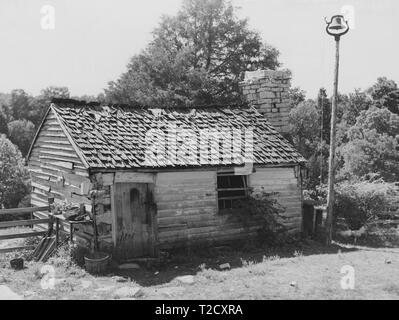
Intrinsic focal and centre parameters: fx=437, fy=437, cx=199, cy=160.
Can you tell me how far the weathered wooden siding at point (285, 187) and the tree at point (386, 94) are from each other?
25.3 meters

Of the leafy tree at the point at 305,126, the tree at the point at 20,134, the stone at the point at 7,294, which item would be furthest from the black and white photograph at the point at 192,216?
the tree at the point at 20,134

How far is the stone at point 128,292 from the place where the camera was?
8453 mm

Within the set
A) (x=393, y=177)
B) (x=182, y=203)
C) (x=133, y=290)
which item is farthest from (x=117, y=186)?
(x=393, y=177)

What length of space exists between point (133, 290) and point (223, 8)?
1116 inches

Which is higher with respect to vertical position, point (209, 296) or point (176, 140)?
point (176, 140)

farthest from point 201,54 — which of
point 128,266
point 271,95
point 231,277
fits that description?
A: point 231,277

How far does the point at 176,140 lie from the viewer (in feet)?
43.2

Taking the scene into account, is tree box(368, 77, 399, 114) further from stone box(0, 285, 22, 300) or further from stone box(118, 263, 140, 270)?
stone box(0, 285, 22, 300)

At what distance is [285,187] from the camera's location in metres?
14.1

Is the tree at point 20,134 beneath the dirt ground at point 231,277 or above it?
above

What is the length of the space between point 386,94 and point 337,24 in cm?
2741

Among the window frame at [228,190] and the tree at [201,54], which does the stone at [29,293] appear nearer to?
the window frame at [228,190]
